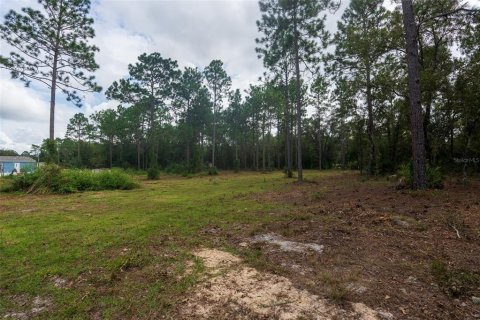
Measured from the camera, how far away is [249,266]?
3.03 metres

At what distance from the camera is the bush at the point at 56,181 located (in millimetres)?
11336

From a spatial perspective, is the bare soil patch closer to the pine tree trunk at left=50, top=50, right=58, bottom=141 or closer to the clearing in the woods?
the clearing in the woods

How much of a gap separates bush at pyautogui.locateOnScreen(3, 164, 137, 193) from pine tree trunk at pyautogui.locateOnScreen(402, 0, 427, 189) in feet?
42.8

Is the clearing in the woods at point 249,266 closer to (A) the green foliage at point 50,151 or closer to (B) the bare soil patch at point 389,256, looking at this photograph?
(B) the bare soil patch at point 389,256

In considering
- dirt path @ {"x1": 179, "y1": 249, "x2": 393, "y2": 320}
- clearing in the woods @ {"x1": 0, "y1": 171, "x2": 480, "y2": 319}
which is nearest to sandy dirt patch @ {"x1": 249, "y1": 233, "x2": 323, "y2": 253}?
clearing in the woods @ {"x1": 0, "y1": 171, "x2": 480, "y2": 319}

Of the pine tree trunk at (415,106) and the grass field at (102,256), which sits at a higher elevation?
the pine tree trunk at (415,106)

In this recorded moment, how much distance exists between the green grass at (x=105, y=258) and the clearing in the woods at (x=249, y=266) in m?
0.02

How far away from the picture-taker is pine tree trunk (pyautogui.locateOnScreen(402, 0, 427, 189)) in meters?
7.07

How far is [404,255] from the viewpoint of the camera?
10.5 feet

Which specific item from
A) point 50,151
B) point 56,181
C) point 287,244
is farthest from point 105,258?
point 50,151

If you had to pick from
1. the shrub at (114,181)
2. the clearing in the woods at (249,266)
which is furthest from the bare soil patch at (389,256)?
the shrub at (114,181)

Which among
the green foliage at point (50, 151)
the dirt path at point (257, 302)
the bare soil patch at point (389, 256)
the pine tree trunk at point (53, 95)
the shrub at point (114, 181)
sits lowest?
the dirt path at point (257, 302)

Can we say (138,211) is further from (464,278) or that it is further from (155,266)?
(464,278)

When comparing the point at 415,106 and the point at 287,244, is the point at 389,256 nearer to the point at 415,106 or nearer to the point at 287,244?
the point at 287,244
